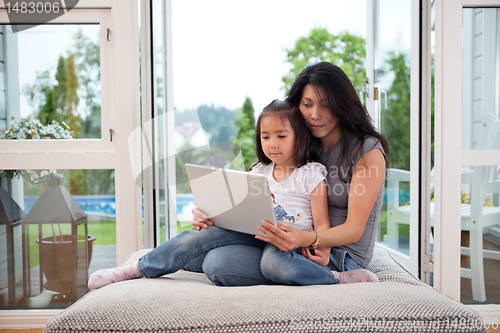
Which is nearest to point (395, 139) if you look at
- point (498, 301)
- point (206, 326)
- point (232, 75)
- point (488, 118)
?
point (488, 118)

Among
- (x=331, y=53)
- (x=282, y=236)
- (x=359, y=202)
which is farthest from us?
(x=331, y=53)

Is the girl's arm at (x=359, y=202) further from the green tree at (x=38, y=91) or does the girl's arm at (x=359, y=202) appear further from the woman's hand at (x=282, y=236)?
the green tree at (x=38, y=91)

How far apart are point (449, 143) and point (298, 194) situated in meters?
0.94

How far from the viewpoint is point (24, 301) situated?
6.46ft

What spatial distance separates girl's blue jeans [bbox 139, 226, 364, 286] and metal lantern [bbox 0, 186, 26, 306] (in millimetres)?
1082

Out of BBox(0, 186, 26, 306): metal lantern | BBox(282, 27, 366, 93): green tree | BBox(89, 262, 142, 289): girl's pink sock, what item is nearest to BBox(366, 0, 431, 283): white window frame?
BBox(89, 262, 142, 289): girl's pink sock

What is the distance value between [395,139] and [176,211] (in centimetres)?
147

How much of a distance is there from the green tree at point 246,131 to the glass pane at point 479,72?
417cm

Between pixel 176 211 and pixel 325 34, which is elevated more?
pixel 325 34

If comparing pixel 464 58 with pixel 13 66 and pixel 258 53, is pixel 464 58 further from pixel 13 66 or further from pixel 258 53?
pixel 258 53

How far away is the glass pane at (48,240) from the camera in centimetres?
196

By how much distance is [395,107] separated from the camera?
235 cm

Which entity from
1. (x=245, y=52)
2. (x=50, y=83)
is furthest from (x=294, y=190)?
(x=245, y=52)

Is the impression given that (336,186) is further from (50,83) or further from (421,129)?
(50,83)
